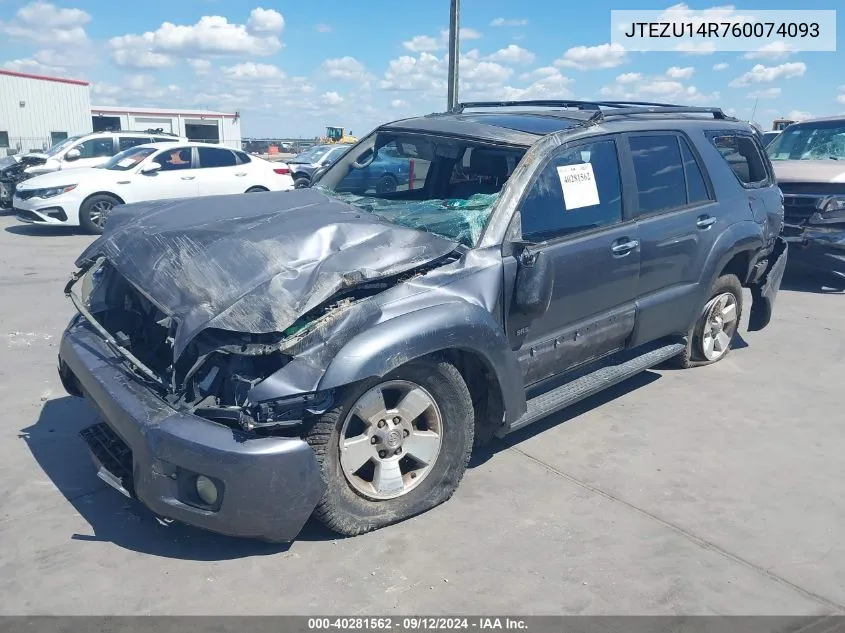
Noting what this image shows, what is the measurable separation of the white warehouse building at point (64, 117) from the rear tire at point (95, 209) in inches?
743

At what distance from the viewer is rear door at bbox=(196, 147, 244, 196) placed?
1294 cm

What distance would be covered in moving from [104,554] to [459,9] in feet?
33.5

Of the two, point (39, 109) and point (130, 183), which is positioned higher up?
point (39, 109)

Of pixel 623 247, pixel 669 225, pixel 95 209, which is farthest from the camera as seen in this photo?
pixel 95 209

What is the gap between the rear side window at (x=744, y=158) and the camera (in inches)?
218

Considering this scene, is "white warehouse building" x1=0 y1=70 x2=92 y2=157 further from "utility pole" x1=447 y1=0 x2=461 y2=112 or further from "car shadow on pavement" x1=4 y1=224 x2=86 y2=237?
"utility pole" x1=447 y1=0 x2=461 y2=112

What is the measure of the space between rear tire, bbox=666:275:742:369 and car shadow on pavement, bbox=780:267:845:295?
363 centimetres

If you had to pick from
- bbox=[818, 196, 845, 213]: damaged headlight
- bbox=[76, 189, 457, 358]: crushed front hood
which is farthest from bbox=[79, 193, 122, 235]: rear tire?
bbox=[818, 196, 845, 213]: damaged headlight

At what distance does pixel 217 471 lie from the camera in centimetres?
288

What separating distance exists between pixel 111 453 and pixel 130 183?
978 centimetres

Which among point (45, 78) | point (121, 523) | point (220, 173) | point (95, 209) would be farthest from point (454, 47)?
point (45, 78)

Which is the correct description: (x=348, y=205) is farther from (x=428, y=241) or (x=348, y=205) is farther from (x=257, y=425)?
(x=257, y=425)

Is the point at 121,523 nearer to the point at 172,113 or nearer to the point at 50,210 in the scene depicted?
the point at 50,210

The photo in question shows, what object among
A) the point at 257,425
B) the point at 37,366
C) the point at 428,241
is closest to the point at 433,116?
the point at 428,241
